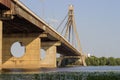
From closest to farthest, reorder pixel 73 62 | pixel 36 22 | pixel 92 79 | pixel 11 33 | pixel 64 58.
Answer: pixel 92 79, pixel 36 22, pixel 11 33, pixel 64 58, pixel 73 62

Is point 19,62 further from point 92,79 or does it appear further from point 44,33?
point 92,79

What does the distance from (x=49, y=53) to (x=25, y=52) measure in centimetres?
2324

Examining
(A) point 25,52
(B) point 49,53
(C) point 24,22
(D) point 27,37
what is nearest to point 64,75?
(C) point 24,22

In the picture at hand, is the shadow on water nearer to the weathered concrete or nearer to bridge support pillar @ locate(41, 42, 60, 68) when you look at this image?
the weathered concrete

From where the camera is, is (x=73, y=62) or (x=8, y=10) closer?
(x=8, y=10)

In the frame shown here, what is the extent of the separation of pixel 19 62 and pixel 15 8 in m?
39.4

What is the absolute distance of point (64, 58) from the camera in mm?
167000

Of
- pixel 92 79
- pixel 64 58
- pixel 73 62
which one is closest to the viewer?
pixel 92 79

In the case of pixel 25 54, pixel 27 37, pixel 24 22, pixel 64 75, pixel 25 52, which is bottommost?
pixel 64 75

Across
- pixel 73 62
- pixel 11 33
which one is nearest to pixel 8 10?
pixel 11 33

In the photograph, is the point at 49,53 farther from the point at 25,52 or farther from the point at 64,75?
the point at 64,75

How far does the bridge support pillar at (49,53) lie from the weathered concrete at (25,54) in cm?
1515

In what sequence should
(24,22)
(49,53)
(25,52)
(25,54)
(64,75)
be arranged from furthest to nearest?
(49,53) → (25,54) → (25,52) → (24,22) → (64,75)

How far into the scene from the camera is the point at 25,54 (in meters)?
95.8
